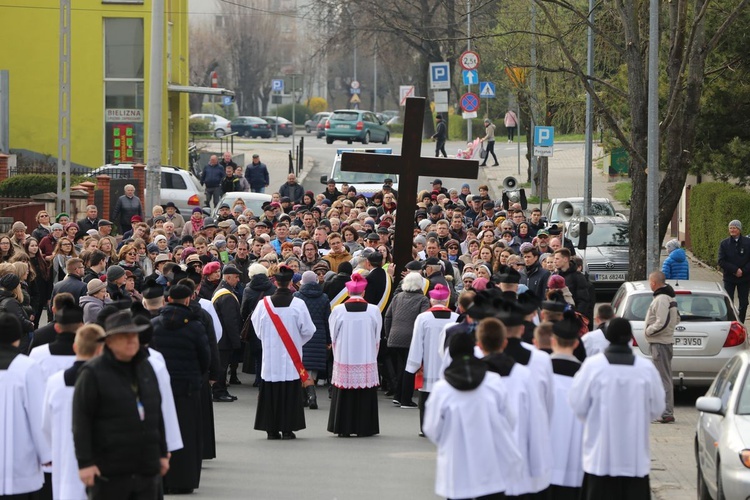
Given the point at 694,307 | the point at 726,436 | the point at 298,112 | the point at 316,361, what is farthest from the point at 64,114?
the point at 298,112

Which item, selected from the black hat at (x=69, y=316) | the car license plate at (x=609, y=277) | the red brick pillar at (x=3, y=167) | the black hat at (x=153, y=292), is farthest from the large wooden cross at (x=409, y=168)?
the red brick pillar at (x=3, y=167)

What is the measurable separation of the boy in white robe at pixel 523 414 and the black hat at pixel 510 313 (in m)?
0.31

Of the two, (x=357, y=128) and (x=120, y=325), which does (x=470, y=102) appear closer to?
(x=357, y=128)

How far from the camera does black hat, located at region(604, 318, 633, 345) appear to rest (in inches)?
371

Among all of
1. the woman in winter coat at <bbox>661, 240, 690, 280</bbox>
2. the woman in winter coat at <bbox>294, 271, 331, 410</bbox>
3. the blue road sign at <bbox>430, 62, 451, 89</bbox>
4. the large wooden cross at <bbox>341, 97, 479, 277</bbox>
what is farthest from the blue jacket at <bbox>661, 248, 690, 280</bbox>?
the blue road sign at <bbox>430, 62, 451, 89</bbox>

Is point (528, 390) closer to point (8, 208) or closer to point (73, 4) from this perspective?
point (8, 208)

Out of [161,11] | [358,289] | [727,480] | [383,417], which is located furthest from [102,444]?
[161,11]

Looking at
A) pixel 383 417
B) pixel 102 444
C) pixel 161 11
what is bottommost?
pixel 383 417

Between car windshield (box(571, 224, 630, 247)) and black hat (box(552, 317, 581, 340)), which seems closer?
black hat (box(552, 317, 581, 340))

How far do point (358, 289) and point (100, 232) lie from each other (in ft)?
23.7

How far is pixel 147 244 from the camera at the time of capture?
20328 mm

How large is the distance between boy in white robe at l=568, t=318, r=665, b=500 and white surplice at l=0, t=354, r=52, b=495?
353cm

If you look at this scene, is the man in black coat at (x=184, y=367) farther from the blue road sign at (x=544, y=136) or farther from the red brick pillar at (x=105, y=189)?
the red brick pillar at (x=105, y=189)

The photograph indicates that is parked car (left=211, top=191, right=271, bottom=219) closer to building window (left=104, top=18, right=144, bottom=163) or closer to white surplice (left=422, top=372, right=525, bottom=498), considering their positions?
building window (left=104, top=18, right=144, bottom=163)
